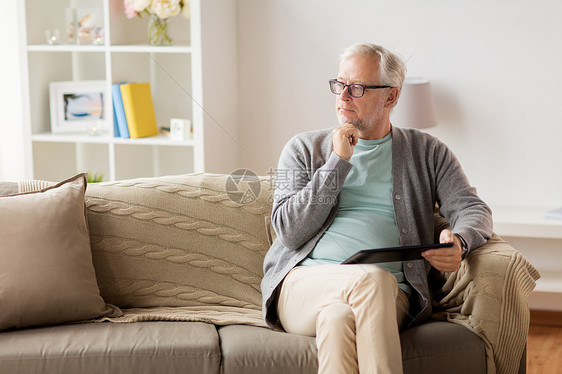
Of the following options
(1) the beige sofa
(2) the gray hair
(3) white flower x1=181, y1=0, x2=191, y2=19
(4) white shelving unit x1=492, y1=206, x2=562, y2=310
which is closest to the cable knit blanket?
(1) the beige sofa

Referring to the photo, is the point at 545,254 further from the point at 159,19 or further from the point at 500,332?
the point at 159,19

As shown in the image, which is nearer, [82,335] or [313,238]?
[82,335]

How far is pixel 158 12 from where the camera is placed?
3176 millimetres

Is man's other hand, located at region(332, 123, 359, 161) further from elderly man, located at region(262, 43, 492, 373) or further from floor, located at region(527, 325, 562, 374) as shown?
floor, located at region(527, 325, 562, 374)

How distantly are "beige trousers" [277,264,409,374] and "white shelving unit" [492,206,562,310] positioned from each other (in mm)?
1138

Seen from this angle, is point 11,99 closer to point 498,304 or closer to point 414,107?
point 414,107

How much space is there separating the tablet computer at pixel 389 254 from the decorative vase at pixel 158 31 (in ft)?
5.95

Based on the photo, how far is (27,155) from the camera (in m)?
3.45

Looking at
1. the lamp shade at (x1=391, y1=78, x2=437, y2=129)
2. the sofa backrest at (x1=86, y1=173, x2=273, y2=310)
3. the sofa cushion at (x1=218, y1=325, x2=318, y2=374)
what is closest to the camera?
the sofa cushion at (x1=218, y1=325, x2=318, y2=374)

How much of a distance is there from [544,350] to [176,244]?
155cm

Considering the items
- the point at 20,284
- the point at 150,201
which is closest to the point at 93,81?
the point at 150,201

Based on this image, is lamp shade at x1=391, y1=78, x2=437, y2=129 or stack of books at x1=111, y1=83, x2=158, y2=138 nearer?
lamp shade at x1=391, y1=78, x2=437, y2=129

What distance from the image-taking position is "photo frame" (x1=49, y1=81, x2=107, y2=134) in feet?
11.4

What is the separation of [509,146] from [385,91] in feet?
4.15
